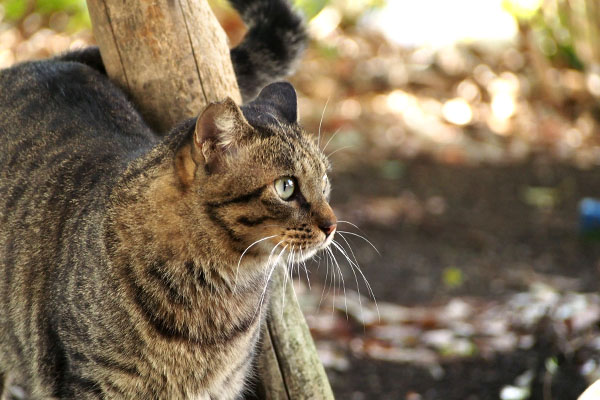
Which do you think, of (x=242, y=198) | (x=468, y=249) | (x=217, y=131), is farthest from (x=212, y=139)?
(x=468, y=249)

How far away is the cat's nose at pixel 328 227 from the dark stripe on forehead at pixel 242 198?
0.64 feet

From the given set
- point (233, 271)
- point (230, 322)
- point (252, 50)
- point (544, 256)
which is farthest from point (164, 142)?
point (544, 256)

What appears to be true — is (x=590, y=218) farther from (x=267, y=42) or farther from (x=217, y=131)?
(x=217, y=131)

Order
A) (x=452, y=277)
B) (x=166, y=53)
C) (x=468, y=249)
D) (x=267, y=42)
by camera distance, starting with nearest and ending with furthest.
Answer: (x=166, y=53) < (x=267, y=42) < (x=452, y=277) < (x=468, y=249)

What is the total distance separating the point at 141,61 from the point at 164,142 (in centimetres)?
57

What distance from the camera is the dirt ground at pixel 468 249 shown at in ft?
10.9

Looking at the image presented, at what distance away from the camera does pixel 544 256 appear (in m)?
4.78

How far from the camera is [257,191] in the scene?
2051 mm

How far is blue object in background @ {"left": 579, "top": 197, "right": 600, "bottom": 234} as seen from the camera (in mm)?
4801

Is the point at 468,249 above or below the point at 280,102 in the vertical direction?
below

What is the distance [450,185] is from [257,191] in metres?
3.95

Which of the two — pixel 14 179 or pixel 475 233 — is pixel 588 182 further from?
pixel 14 179

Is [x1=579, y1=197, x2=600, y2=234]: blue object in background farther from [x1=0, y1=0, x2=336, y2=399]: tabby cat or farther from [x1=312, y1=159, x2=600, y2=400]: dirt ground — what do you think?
[x1=0, y1=0, x2=336, y2=399]: tabby cat

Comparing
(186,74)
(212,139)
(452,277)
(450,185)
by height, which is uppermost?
(186,74)
